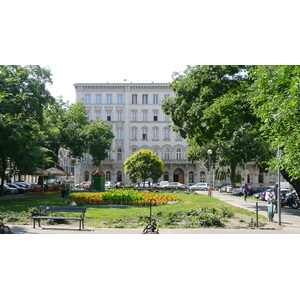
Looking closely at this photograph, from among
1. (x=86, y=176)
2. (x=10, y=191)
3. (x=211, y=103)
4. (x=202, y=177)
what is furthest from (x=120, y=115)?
(x=211, y=103)

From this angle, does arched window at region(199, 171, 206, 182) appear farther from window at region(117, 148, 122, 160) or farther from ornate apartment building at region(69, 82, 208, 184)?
window at region(117, 148, 122, 160)

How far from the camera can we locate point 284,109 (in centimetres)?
1313

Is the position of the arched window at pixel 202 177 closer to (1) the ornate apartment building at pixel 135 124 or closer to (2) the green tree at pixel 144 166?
(1) the ornate apartment building at pixel 135 124

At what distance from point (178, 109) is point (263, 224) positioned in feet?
43.7

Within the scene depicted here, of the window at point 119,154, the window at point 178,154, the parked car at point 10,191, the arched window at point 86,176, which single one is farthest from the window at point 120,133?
the parked car at point 10,191

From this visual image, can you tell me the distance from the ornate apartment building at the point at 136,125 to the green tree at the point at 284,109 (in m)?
52.8

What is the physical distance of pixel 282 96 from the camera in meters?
13.9

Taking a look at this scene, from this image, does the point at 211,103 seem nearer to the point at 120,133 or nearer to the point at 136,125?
the point at 136,125

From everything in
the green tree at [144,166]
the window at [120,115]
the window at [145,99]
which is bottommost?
the green tree at [144,166]

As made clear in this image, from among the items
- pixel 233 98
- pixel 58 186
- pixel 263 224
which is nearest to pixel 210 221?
pixel 263 224

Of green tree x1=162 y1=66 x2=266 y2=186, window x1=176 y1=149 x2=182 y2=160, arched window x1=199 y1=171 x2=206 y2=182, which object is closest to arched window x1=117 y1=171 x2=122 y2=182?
window x1=176 y1=149 x2=182 y2=160

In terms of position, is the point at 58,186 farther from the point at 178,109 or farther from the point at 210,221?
the point at 210,221

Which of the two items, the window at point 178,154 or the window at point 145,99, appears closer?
the window at point 178,154

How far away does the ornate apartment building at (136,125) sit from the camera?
69500 mm
